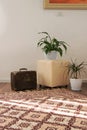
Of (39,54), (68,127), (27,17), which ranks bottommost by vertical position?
(68,127)

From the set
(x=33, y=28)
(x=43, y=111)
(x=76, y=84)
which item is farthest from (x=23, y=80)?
(x=43, y=111)

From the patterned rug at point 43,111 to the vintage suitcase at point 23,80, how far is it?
0.41 meters

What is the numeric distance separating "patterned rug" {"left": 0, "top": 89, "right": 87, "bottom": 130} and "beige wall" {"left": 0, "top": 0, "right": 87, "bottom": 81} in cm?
133

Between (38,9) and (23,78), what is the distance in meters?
1.35

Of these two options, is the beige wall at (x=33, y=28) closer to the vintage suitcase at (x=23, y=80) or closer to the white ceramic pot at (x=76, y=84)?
the vintage suitcase at (x=23, y=80)

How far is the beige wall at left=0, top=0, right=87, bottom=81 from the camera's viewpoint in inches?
172

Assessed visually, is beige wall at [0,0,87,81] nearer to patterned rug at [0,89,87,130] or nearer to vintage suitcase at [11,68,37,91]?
vintage suitcase at [11,68,37,91]

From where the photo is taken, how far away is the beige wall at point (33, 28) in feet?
14.3

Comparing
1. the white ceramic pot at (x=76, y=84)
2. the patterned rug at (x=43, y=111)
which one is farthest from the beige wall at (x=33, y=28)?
the patterned rug at (x=43, y=111)

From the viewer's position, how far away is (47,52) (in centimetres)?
380

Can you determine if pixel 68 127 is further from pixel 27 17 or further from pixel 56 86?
pixel 27 17

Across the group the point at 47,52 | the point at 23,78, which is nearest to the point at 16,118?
the point at 23,78

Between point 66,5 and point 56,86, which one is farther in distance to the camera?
point 66,5

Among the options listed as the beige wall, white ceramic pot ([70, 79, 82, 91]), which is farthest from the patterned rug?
the beige wall
